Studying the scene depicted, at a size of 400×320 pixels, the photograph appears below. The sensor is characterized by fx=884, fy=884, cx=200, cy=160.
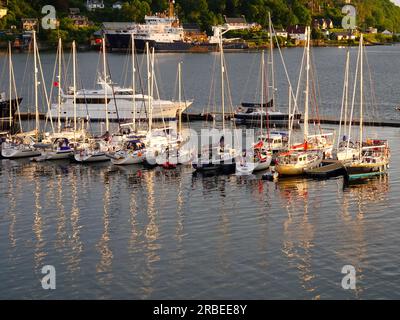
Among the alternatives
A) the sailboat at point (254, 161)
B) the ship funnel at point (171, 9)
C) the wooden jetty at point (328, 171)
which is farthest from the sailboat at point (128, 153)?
the ship funnel at point (171, 9)

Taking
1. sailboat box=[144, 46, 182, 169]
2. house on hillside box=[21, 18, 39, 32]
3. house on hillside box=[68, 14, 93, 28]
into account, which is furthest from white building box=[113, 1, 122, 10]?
sailboat box=[144, 46, 182, 169]

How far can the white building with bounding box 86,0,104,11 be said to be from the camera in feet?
640

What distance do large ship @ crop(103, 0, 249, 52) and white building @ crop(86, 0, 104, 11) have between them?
14.3 meters

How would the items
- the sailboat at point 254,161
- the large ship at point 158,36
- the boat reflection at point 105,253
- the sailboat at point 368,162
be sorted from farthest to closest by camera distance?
the large ship at point 158,36 → the sailboat at point 254,161 → the sailboat at point 368,162 → the boat reflection at point 105,253

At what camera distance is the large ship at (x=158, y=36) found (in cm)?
17575

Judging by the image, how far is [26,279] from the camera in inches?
Result: 1232

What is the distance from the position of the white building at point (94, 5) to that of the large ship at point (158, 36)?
1428 cm

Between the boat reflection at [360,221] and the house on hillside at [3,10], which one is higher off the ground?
the house on hillside at [3,10]

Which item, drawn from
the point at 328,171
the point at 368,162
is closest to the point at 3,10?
the point at 328,171

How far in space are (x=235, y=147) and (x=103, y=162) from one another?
814cm

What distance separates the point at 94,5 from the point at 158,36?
24269 mm
